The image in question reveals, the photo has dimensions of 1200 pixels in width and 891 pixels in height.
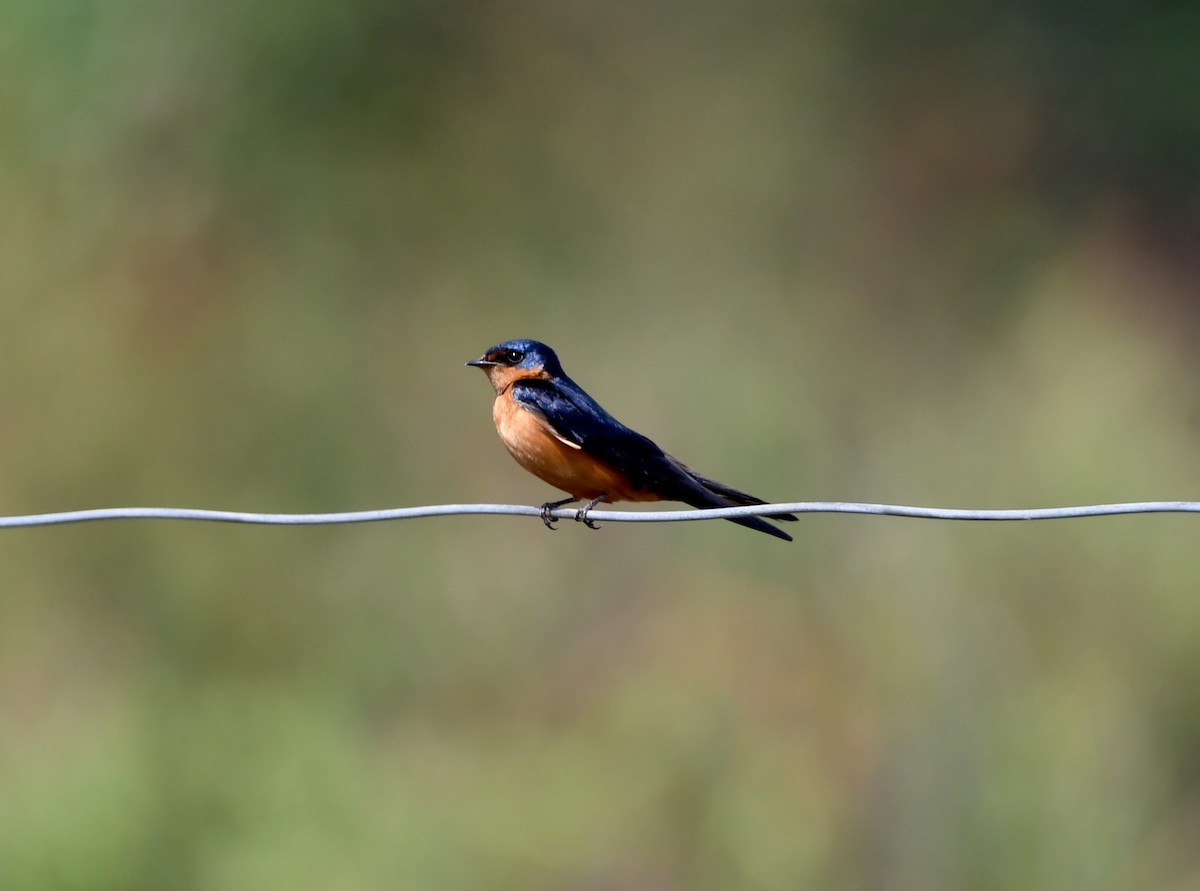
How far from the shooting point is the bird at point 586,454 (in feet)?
12.4

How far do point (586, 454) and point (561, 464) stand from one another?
0.27 ft

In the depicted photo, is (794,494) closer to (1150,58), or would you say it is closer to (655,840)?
(655,840)

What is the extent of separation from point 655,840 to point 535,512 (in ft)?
17.2

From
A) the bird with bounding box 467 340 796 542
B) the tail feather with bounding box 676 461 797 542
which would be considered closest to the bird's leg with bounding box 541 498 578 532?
the bird with bounding box 467 340 796 542

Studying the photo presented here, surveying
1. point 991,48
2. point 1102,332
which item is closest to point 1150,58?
point 991,48

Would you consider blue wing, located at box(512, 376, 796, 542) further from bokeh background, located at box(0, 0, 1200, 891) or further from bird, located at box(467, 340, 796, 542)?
bokeh background, located at box(0, 0, 1200, 891)

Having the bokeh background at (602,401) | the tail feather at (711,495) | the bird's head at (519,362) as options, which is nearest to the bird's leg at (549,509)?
the tail feather at (711,495)

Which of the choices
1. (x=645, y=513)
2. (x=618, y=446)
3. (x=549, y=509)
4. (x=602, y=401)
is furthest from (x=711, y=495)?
(x=602, y=401)

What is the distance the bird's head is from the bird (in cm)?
13

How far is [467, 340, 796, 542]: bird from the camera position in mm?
3793

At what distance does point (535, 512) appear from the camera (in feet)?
10.4

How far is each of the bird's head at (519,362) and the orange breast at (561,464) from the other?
281 millimetres

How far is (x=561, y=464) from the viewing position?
393cm

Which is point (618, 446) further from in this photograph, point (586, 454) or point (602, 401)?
point (602, 401)
